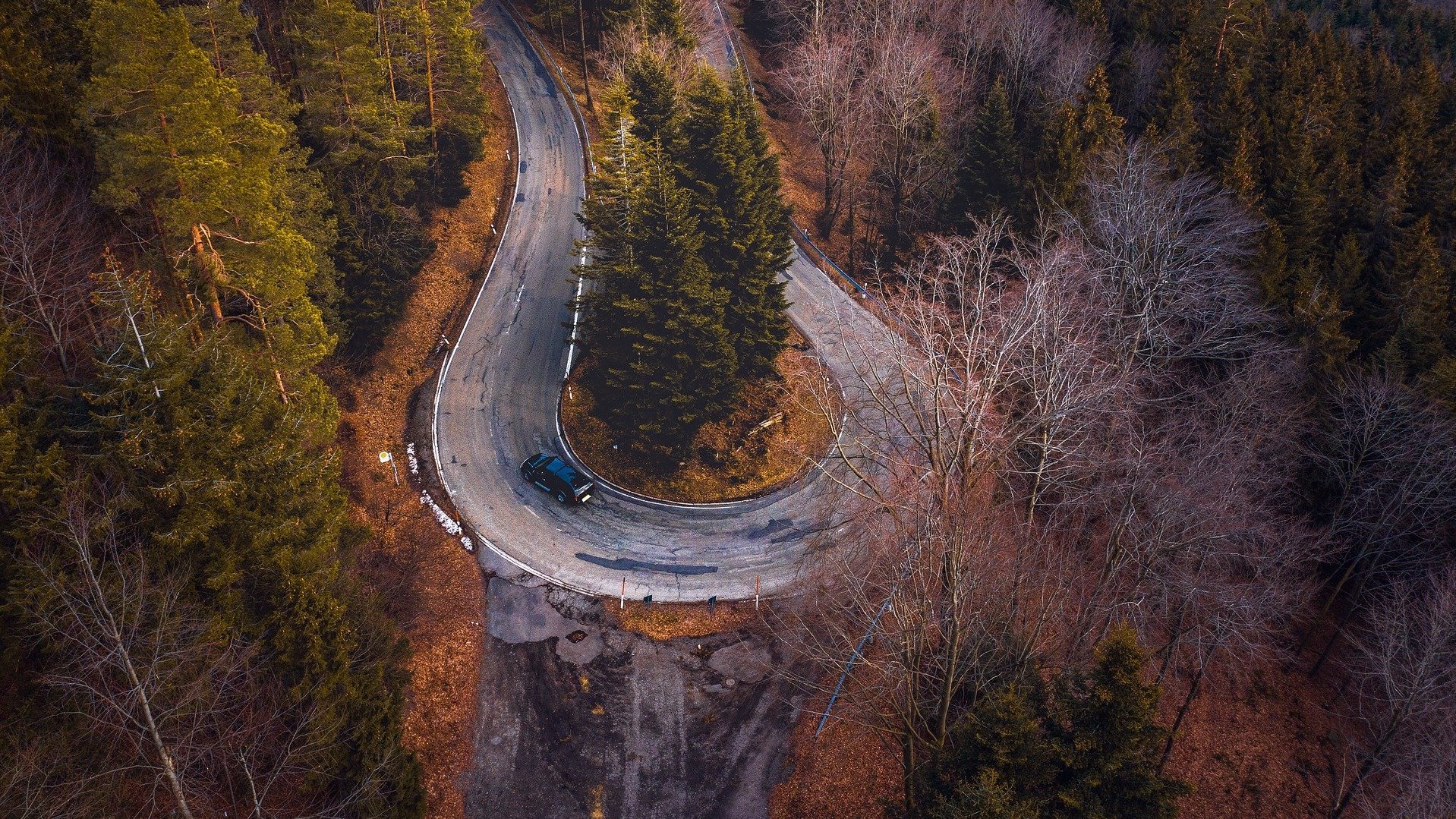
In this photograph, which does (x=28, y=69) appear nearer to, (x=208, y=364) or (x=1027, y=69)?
(x=208, y=364)

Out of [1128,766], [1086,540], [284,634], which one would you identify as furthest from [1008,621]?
[284,634]

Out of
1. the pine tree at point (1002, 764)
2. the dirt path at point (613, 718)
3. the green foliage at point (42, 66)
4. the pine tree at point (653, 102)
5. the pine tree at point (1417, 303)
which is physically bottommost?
the dirt path at point (613, 718)

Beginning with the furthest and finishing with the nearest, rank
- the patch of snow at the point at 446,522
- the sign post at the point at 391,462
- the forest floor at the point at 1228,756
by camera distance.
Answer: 1. the sign post at the point at 391,462
2. the patch of snow at the point at 446,522
3. the forest floor at the point at 1228,756

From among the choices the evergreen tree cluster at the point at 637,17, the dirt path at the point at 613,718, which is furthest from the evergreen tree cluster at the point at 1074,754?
the evergreen tree cluster at the point at 637,17

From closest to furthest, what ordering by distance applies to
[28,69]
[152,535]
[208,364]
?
[152,535], [208,364], [28,69]

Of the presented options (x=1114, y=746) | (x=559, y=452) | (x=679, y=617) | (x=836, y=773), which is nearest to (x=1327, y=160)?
(x=1114, y=746)

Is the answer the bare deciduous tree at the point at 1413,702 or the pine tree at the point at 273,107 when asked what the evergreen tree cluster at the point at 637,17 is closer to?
the pine tree at the point at 273,107

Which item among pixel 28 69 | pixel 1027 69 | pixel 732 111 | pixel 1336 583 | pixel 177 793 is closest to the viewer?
pixel 177 793
